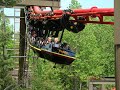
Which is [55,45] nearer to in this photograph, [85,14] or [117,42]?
[85,14]

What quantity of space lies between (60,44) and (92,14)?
253 centimetres

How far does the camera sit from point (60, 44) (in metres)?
9.18

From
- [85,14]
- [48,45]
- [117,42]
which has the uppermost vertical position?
[85,14]

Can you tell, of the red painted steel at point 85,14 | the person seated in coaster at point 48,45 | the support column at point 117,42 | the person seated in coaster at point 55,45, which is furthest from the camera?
the person seated in coaster at point 48,45

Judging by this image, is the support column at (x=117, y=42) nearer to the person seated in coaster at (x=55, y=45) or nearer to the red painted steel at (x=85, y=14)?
the red painted steel at (x=85, y=14)

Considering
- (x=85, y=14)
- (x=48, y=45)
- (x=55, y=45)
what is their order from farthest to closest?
(x=48, y=45) → (x=55, y=45) → (x=85, y=14)

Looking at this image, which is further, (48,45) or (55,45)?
(48,45)

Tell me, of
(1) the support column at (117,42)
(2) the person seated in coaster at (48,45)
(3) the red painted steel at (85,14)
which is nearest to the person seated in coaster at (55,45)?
(2) the person seated in coaster at (48,45)

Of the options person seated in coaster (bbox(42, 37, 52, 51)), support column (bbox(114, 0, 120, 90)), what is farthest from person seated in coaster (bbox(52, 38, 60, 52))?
support column (bbox(114, 0, 120, 90))

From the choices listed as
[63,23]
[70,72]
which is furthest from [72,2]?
[63,23]

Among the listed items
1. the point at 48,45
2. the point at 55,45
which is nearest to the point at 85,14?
the point at 55,45

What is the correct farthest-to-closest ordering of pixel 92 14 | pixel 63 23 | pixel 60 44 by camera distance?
pixel 60 44 < pixel 63 23 < pixel 92 14

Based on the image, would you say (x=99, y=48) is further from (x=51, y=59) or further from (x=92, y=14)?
(x=92, y=14)

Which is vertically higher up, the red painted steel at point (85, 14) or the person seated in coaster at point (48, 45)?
the red painted steel at point (85, 14)
